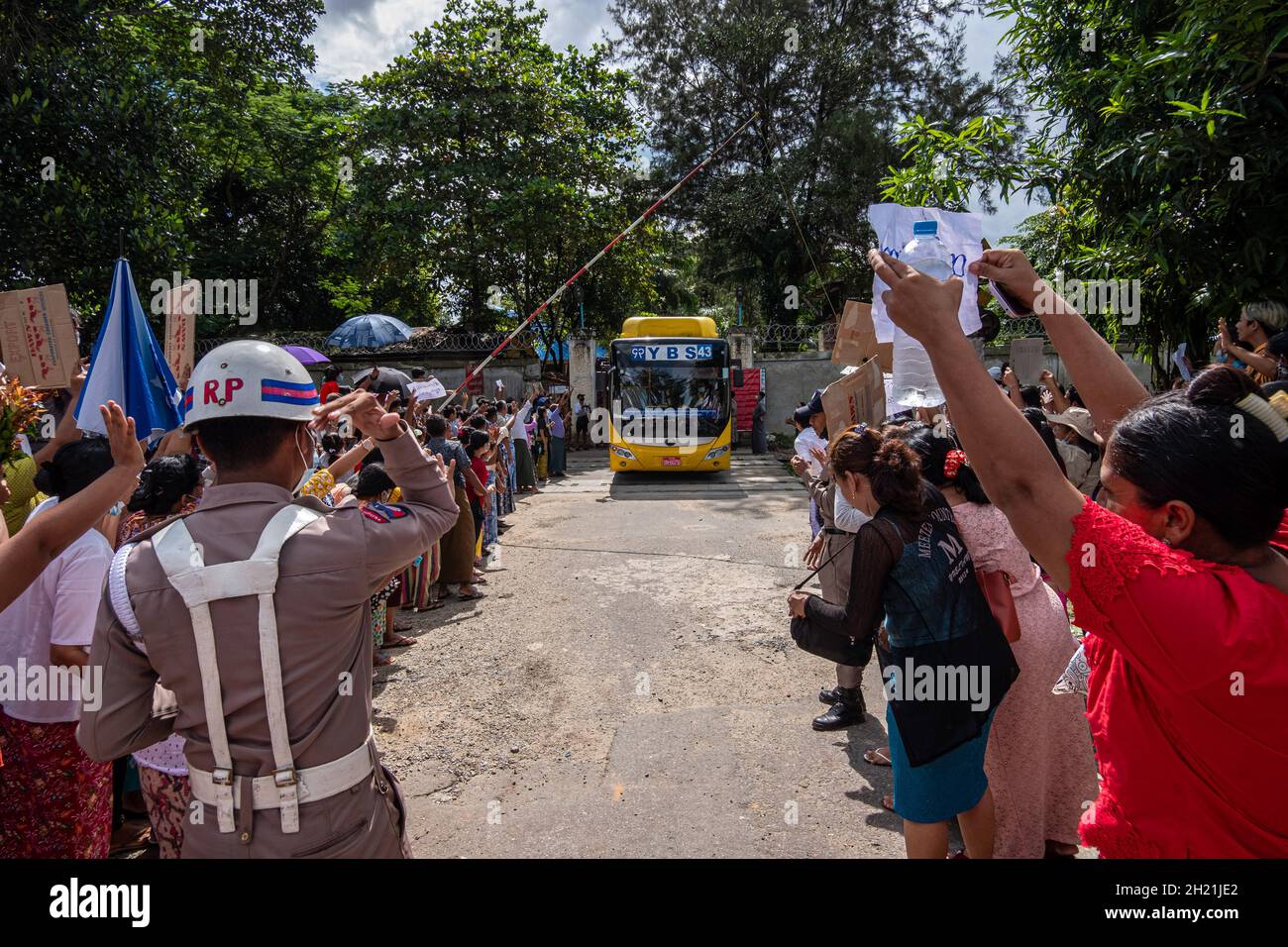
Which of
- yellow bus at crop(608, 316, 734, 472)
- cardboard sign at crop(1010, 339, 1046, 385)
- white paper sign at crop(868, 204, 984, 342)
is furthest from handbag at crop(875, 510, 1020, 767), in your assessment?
yellow bus at crop(608, 316, 734, 472)

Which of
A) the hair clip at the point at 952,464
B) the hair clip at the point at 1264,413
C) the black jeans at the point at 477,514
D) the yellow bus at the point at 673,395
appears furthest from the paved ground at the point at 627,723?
the yellow bus at the point at 673,395

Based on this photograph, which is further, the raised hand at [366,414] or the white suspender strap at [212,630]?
the raised hand at [366,414]

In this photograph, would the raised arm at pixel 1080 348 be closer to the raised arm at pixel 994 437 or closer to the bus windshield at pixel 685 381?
the raised arm at pixel 994 437

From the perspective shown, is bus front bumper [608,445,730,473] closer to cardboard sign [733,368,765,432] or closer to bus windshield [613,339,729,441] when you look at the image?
bus windshield [613,339,729,441]

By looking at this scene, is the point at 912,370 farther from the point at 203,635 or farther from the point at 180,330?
the point at 180,330

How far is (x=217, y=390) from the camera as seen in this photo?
1657 mm

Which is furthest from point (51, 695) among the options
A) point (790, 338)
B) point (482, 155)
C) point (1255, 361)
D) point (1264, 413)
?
point (790, 338)

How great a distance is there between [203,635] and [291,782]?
357 millimetres

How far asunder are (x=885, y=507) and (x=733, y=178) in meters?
23.5

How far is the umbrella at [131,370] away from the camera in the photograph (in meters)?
3.88

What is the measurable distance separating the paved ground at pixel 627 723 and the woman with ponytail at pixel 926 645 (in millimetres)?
829

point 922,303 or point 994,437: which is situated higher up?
point 922,303
